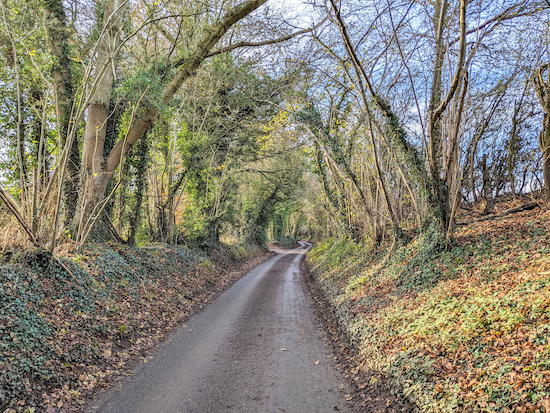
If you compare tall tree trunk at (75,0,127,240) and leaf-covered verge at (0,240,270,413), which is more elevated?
tall tree trunk at (75,0,127,240)

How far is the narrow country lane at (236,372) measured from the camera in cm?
398

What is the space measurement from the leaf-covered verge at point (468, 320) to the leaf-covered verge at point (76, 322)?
4232 mm

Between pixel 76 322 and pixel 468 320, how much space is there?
635 cm

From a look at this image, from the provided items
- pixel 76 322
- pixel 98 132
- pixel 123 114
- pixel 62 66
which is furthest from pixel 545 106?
pixel 62 66

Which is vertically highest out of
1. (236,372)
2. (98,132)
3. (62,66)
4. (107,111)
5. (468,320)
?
(62,66)

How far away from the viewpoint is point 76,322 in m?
5.31

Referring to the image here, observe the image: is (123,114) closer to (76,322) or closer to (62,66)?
(62,66)

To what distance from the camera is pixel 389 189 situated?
10.8 m

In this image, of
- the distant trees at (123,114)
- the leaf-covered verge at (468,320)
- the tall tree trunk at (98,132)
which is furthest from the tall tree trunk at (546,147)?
the tall tree trunk at (98,132)

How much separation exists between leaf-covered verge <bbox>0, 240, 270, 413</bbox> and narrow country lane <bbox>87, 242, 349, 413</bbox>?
0.50m

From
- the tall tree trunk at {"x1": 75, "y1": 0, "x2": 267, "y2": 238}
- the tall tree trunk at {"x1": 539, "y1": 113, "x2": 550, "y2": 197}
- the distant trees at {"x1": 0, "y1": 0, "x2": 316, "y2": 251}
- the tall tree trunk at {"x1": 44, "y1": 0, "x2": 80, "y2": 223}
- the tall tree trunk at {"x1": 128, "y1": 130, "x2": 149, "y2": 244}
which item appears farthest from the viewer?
the tall tree trunk at {"x1": 128, "y1": 130, "x2": 149, "y2": 244}

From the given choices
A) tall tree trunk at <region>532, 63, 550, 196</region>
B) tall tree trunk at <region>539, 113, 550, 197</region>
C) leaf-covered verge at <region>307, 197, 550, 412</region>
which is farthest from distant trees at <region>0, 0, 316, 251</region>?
tall tree trunk at <region>539, 113, 550, 197</region>

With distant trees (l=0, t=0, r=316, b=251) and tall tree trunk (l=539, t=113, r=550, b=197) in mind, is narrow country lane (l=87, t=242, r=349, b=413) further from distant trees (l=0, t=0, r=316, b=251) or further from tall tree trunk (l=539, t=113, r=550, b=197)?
tall tree trunk (l=539, t=113, r=550, b=197)

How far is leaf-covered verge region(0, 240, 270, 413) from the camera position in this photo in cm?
388
